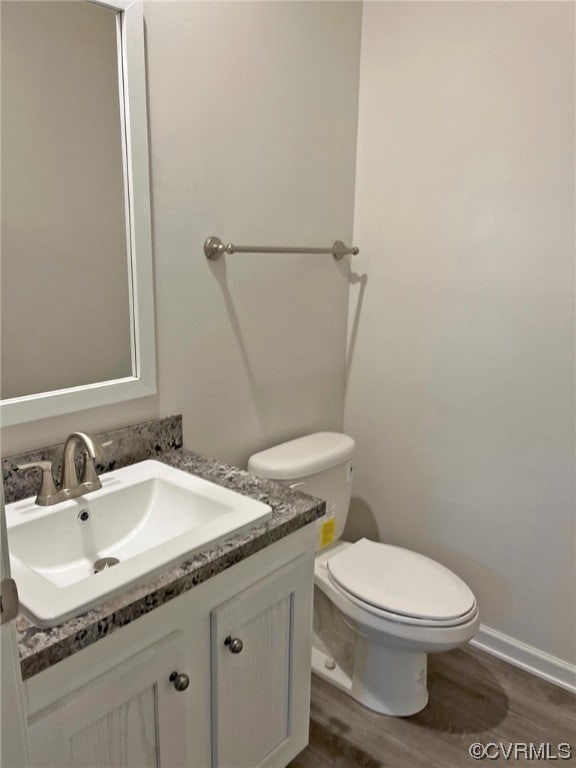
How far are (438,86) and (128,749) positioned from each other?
1966 millimetres

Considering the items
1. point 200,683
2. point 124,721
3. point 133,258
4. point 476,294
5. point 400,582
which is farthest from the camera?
point 476,294

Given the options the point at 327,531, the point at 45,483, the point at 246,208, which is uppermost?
the point at 246,208

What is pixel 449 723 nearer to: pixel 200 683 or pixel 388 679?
pixel 388 679

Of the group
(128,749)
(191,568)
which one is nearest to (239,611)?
(191,568)

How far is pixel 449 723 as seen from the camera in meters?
1.83

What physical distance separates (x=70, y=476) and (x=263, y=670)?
2.03ft

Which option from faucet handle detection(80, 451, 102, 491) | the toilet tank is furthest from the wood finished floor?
faucet handle detection(80, 451, 102, 491)

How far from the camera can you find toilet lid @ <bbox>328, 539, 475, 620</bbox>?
1.69 m

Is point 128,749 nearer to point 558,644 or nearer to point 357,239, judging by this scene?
point 558,644

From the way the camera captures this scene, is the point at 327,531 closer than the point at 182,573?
No

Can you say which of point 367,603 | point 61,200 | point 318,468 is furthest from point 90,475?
point 367,603

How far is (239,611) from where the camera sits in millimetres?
1257

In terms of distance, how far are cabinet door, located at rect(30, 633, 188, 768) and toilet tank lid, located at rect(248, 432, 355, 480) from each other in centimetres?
73

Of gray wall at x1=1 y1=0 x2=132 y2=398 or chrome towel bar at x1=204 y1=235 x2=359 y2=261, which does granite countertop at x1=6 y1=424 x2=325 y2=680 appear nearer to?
gray wall at x1=1 y1=0 x2=132 y2=398
